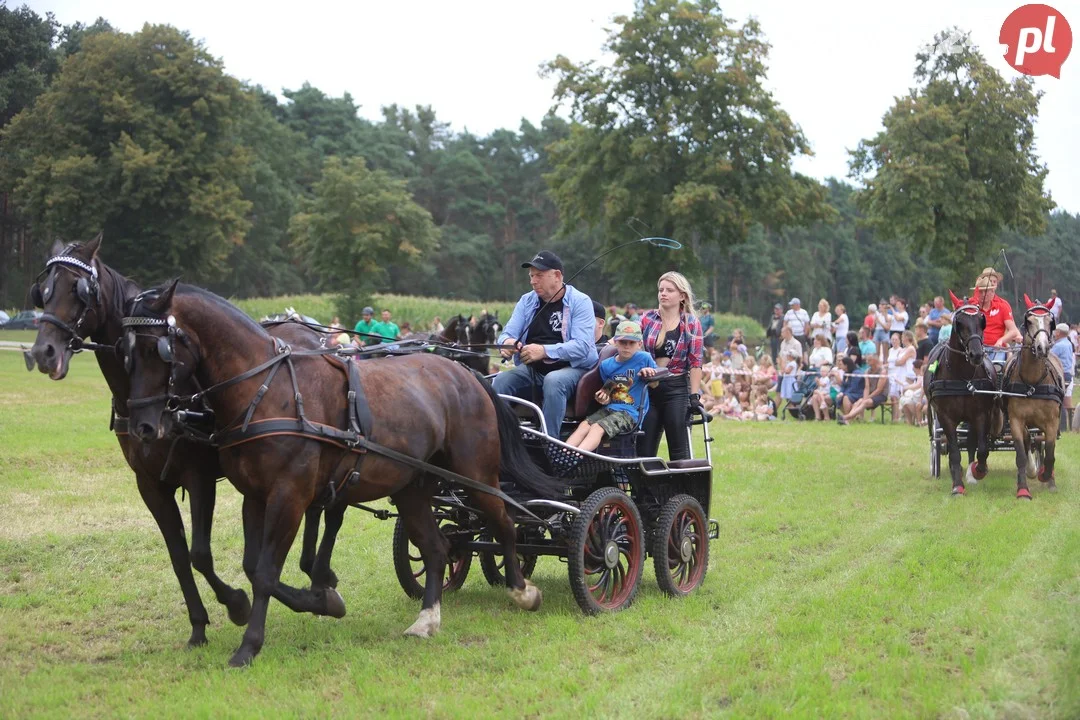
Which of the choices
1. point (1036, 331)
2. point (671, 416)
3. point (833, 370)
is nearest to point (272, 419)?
point (671, 416)

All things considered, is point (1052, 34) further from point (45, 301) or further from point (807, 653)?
point (45, 301)

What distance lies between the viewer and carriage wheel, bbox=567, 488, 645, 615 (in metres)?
6.91

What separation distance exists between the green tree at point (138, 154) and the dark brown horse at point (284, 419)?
33.0 m

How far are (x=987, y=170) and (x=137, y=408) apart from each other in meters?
33.9

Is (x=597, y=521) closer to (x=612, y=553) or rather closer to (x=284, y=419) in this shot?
(x=612, y=553)

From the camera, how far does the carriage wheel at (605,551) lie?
6.91m

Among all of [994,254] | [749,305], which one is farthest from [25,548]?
[749,305]

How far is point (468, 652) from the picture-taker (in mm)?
6113

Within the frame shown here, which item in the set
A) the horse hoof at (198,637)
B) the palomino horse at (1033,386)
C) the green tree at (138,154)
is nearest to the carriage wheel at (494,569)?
the horse hoof at (198,637)

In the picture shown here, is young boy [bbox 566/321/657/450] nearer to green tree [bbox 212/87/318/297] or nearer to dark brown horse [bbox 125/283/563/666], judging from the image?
dark brown horse [bbox 125/283/563/666]

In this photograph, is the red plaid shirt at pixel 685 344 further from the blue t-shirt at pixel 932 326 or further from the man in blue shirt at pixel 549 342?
the blue t-shirt at pixel 932 326

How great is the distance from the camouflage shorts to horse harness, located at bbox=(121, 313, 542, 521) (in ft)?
4.90

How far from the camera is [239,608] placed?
6.37 metres

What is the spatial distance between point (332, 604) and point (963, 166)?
3224 cm
